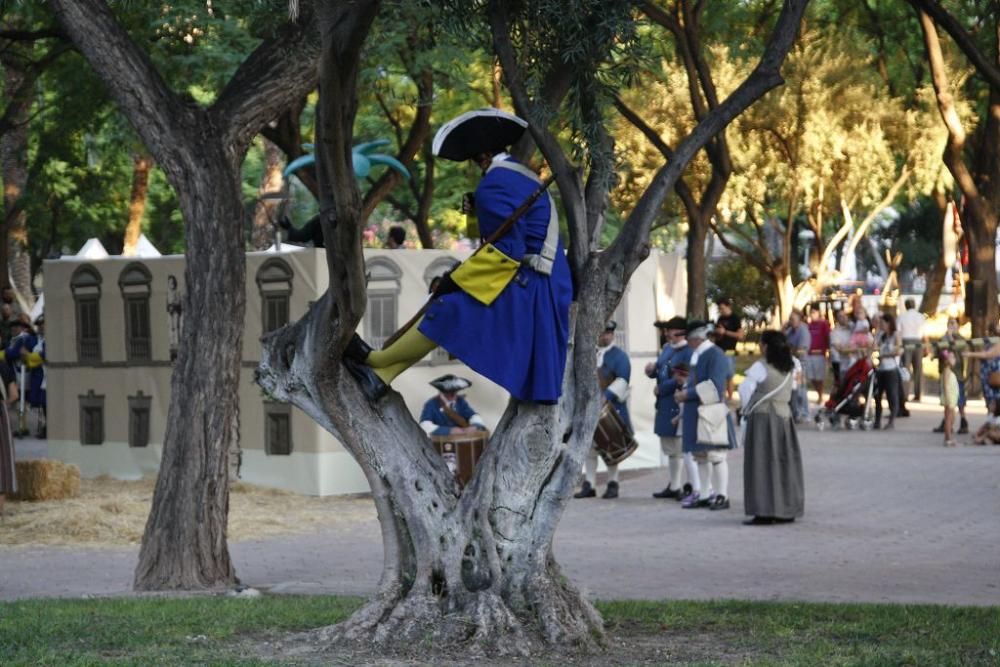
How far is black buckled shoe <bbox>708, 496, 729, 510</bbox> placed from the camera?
1739cm

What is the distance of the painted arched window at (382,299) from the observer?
1903 cm

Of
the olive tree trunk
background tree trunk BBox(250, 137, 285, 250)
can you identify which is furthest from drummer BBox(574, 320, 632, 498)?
background tree trunk BBox(250, 137, 285, 250)

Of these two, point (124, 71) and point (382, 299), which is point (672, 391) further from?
point (124, 71)

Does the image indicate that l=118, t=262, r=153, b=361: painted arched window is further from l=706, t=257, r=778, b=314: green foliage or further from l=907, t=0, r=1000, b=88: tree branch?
l=706, t=257, r=778, b=314: green foliage

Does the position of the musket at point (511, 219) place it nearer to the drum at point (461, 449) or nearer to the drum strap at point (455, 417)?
the drum at point (461, 449)

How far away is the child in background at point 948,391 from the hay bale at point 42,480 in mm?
11681

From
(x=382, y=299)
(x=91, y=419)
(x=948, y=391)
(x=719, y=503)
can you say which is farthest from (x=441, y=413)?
(x=948, y=391)

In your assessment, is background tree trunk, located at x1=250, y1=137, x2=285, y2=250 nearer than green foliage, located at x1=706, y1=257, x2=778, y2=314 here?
Yes

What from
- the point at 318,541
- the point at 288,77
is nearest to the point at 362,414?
the point at 288,77

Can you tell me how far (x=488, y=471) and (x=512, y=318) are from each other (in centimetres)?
80

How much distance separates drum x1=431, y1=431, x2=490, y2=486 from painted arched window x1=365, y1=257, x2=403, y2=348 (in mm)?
1875

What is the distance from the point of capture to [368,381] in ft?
28.3

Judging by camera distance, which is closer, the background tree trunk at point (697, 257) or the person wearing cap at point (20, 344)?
the person wearing cap at point (20, 344)

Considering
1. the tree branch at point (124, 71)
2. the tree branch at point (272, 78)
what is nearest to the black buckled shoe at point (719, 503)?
the tree branch at point (272, 78)
